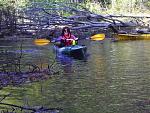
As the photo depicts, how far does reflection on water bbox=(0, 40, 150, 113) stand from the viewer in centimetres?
1031

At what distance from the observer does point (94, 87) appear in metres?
12.5

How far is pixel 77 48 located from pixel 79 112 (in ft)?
36.5

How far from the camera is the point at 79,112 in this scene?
380 inches

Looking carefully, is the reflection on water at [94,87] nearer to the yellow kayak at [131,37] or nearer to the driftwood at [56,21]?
the driftwood at [56,21]

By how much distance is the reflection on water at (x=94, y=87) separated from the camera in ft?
33.8

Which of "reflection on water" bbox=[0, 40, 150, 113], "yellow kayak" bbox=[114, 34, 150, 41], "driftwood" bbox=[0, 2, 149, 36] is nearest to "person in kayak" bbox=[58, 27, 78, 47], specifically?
"reflection on water" bbox=[0, 40, 150, 113]

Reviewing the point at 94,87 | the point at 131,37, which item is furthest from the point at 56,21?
the point at 94,87

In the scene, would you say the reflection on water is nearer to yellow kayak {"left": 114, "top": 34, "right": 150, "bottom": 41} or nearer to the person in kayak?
the person in kayak

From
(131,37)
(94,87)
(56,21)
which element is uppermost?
(56,21)

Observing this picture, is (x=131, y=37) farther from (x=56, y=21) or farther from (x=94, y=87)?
(x=94, y=87)

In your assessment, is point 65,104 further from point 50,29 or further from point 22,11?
point 22,11

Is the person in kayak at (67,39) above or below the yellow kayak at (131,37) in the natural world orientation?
above

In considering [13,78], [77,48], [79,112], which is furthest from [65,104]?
[77,48]

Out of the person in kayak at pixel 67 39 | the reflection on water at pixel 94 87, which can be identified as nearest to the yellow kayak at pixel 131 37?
the person in kayak at pixel 67 39
